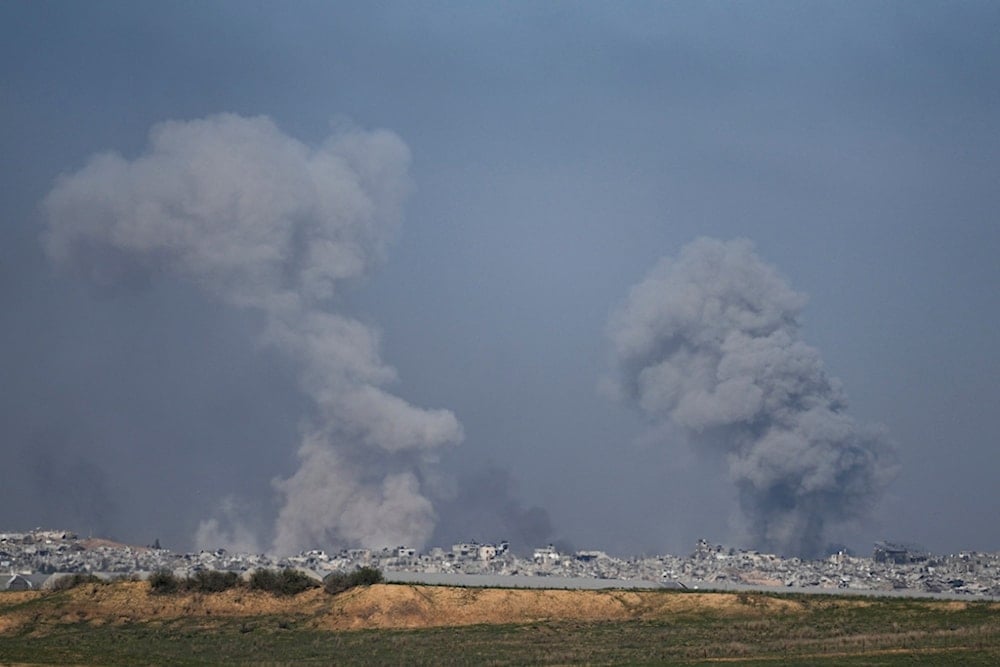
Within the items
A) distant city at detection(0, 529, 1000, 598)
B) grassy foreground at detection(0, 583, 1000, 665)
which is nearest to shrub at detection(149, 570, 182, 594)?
grassy foreground at detection(0, 583, 1000, 665)

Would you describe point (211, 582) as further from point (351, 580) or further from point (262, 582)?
point (351, 580)

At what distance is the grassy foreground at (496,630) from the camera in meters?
60.2

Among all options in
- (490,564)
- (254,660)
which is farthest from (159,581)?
(490,564)

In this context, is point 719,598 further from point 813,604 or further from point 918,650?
point 918,650

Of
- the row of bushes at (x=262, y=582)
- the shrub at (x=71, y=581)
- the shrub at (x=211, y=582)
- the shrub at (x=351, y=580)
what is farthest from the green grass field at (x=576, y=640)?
the shrub at (x=351, y=580)

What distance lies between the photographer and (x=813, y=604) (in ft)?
261

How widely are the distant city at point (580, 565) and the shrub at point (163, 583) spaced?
33691mm

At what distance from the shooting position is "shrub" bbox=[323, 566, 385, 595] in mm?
88250

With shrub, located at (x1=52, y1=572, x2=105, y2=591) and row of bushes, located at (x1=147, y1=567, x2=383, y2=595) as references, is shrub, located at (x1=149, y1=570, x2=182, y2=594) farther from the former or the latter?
shrub, located at (x1=52, y1=572, x2=105, y2=591)

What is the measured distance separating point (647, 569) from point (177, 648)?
313ft

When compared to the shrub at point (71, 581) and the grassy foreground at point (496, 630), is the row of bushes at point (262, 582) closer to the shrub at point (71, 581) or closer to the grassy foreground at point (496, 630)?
the grassy foreground at point (496, 630)

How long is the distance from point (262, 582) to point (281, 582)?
1283 millimetres

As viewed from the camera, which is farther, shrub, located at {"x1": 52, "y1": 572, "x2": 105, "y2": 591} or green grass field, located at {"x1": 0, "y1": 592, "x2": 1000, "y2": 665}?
shrub, located at {"x1": 52, "y1": 572, "x2": 105, "y2": 591}

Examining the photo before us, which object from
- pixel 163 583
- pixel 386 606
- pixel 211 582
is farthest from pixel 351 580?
pixel 163 583
